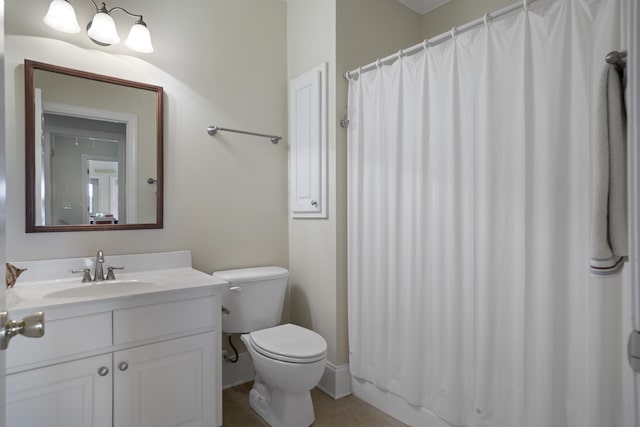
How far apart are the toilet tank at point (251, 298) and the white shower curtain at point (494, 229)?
0.57 meters

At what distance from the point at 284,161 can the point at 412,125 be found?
3.43 feet

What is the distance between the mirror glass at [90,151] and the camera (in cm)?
169

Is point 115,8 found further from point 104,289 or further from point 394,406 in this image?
point 394,406

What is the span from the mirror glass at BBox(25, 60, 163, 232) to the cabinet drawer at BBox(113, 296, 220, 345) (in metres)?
0.63

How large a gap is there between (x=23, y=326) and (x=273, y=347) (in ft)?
3.90

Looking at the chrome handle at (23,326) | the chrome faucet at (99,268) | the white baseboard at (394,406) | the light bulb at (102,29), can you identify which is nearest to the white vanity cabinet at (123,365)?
the chrome faucet at (99,268)

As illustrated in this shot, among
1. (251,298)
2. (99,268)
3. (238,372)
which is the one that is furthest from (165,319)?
→ (238,372)

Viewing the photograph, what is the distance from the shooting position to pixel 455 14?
2.42 m

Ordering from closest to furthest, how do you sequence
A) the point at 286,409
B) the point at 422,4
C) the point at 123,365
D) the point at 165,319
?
1. the point at 123,365
2. the point at 165,319
3. the point at 286,409
4. the point at 422,4

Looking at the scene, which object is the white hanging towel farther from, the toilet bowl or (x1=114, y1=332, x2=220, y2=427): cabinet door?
(x1=114, y1=332, x2=220, y2=427): cabinet door

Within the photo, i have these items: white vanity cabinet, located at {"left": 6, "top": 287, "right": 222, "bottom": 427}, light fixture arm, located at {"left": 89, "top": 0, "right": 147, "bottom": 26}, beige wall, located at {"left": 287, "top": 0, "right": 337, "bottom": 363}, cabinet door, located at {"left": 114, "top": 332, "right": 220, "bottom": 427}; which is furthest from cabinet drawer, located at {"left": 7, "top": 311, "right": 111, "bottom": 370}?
light fixture arm, located at {"left": 89, "top": 0, "right": 147, "bottom": 26}

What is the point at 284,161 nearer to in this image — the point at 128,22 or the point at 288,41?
the point at 288,41

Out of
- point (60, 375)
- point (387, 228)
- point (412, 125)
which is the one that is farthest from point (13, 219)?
point (412, 125)

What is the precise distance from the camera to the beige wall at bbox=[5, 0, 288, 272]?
1.67 meters
